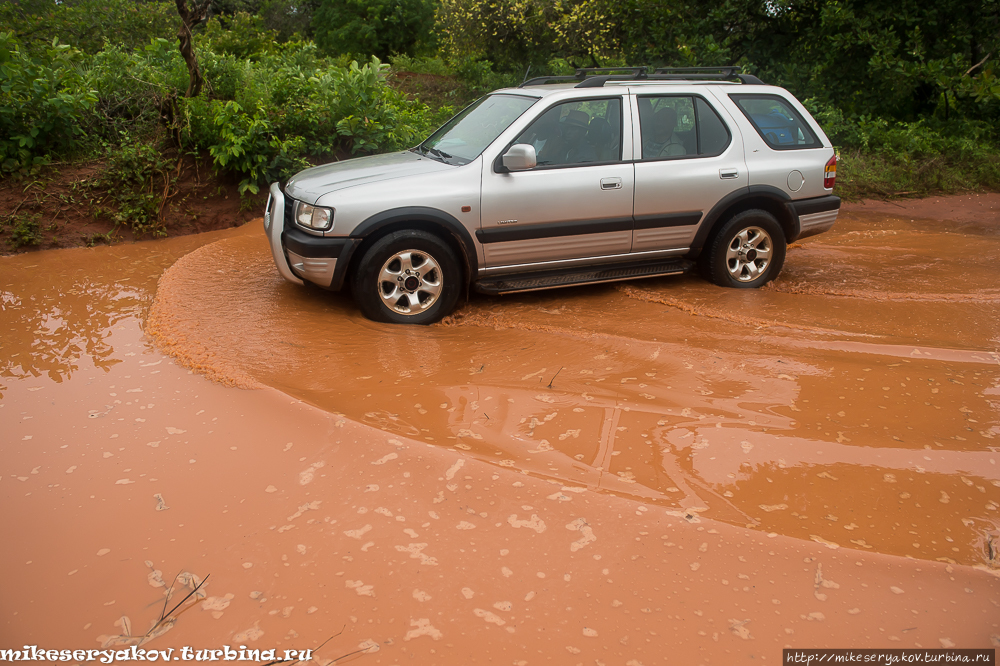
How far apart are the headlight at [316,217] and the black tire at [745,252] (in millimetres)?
3230

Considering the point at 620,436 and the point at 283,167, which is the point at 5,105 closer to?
the point at 283,167

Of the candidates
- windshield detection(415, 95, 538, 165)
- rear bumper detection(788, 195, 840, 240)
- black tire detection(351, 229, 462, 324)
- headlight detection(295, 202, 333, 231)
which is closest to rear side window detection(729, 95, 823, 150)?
rear bumper detection(788, 195, 840, 240)

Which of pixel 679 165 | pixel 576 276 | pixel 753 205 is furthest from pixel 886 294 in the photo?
pixel 576 276

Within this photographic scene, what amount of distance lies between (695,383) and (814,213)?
2.98 meters

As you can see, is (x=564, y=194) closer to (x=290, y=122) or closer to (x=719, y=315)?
(x=719, y=315)

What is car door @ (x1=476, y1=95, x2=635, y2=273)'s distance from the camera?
17.4ft

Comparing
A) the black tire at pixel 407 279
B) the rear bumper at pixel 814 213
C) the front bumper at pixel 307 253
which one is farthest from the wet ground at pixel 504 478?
the rear bumper at pixel 814 213

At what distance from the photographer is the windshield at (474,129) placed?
5.50 m

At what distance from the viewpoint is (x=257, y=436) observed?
3531 millimetres

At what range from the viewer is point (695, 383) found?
13.9 ft

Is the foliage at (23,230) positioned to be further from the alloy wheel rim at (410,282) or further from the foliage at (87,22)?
the alloy wheel rim at (410,282)

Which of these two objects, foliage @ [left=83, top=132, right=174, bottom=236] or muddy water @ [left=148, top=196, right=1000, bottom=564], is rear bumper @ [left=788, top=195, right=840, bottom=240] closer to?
muddy water @ [left=148, top=196, right=1000, bottom=564]

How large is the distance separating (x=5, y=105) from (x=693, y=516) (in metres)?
8.19

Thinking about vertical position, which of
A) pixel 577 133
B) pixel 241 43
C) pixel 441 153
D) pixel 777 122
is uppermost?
pixel 241 43
